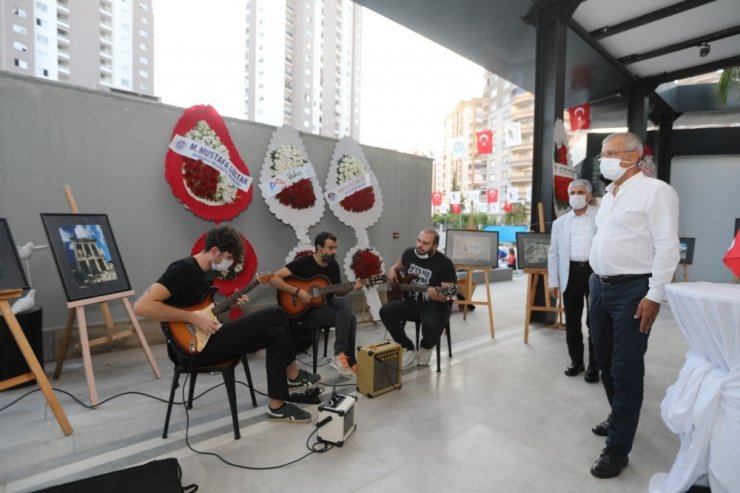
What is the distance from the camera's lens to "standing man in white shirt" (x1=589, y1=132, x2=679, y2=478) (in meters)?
1.90

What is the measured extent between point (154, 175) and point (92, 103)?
0.81 m

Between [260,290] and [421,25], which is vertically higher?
[421,25]

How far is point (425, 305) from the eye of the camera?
11.9 feet

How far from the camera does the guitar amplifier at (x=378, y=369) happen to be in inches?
114

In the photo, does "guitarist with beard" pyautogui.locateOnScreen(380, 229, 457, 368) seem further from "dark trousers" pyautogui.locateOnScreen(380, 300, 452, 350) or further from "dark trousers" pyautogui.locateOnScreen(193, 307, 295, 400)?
"dark trousers" pyautogui.locateOnScreen(193, 307, 295, 400)

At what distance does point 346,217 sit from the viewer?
5.26 metres

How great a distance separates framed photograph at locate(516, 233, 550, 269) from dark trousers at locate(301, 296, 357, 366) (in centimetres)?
243

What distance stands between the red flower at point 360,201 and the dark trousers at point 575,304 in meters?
2.79

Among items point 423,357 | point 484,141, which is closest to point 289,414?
point 423,357

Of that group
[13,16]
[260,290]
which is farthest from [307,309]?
[13,16]

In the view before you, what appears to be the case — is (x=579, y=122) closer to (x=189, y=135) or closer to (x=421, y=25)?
(x=421, y=25)

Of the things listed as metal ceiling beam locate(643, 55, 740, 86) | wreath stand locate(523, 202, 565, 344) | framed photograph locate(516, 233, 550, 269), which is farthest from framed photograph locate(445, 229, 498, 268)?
metal ceiling beam locate(643, 55, 740, 86)

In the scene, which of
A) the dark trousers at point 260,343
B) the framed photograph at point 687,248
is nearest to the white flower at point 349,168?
the dark trousers at point 260,343

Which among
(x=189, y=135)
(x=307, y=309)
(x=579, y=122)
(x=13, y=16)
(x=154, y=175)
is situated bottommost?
(x=307, y=309)
